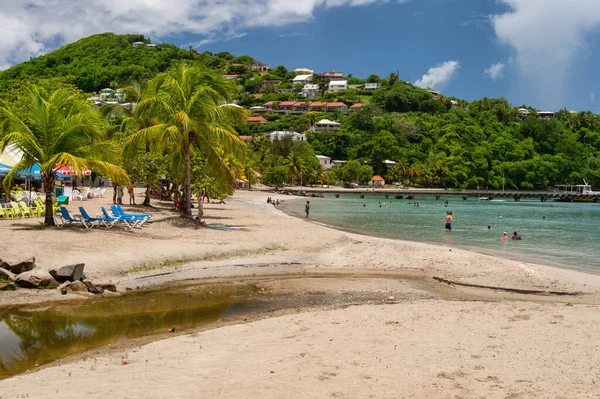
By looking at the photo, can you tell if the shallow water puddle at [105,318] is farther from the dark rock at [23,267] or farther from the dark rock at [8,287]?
the dark rock at [23,267]

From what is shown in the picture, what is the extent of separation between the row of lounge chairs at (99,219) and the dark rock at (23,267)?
520 cm

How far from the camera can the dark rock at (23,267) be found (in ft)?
37.5

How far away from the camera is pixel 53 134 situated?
1659 centimetres

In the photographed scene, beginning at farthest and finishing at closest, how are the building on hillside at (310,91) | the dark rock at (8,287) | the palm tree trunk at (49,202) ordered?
the building on hillside at (310,91) → the palm tree trunk at (49,202) → the dark rock at (8,287)

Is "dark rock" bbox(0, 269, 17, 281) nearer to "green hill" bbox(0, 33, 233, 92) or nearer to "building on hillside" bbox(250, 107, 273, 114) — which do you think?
"green hill" bbox(0, 33, 233, 92)

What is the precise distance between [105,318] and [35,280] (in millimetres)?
2726

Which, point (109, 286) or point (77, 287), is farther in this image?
point (109, 286)

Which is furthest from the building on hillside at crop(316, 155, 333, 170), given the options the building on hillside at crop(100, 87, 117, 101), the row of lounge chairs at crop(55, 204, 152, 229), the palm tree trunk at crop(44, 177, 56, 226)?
the palm tree trunk at crop(44, 177, 56, 226)

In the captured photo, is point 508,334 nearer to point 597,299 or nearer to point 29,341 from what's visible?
point 597,299

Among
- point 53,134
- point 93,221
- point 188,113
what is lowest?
point 93,221

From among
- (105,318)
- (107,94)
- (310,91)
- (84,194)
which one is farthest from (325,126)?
(105,318)

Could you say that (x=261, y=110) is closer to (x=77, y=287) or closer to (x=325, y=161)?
(x=325, y=161)

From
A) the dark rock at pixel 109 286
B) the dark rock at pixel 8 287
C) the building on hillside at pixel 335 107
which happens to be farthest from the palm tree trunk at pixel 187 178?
the building on hillside at pixel 335 107

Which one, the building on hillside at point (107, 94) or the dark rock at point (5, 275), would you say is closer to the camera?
the dark rock at point (5, 275)
